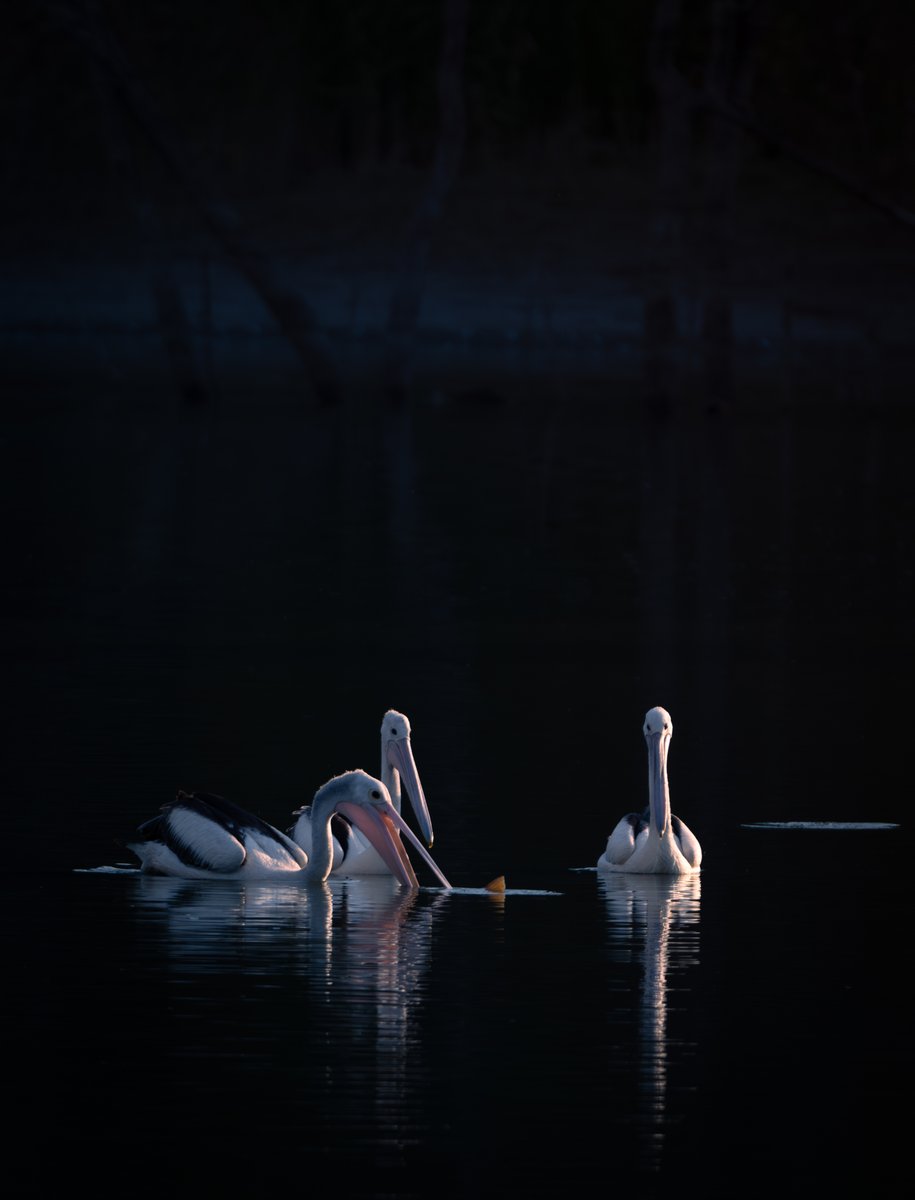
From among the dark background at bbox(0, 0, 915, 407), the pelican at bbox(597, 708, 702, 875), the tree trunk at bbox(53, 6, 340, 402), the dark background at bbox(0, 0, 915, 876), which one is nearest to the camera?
the pelican at bbox(597, 708, 702, 875)

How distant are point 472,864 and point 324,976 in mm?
1921

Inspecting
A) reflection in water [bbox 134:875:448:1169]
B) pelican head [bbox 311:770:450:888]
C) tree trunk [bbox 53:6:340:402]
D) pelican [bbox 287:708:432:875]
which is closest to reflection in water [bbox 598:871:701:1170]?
reflection in water [bbox 134:875:448:1169]

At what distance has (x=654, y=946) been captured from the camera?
1005 cm

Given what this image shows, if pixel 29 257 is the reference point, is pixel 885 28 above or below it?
above

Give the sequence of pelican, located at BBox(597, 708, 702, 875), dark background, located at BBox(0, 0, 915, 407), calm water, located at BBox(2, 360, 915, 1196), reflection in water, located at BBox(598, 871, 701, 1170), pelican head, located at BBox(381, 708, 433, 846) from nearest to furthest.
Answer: calm water, located at BBox(2, 360, 915, 1196), reflection in water, located at BBox(598, 871, 701, 1170), pelican, located at BBox(597, 708, 702, 875), pelican head, located at BBox(381, 708, 433, 846), dark background, located at BBox(0, 0, 915, 407)

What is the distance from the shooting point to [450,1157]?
7559 millimetres

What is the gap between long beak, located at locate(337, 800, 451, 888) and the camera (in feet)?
36.2

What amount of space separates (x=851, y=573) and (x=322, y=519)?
5.67 m

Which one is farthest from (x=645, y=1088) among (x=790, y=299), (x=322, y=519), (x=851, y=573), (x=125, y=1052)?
(x=790, y=299)

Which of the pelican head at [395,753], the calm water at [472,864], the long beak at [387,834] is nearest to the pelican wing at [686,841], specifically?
the calm water at [472,864]

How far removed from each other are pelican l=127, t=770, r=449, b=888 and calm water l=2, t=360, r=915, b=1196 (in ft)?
0.28

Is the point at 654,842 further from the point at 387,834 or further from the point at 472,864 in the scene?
the point at 387,834

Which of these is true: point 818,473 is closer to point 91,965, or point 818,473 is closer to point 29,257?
point 91,965

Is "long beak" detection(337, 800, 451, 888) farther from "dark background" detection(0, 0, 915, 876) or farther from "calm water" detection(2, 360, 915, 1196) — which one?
"dark background" detection(0, 0, 915, 876)
